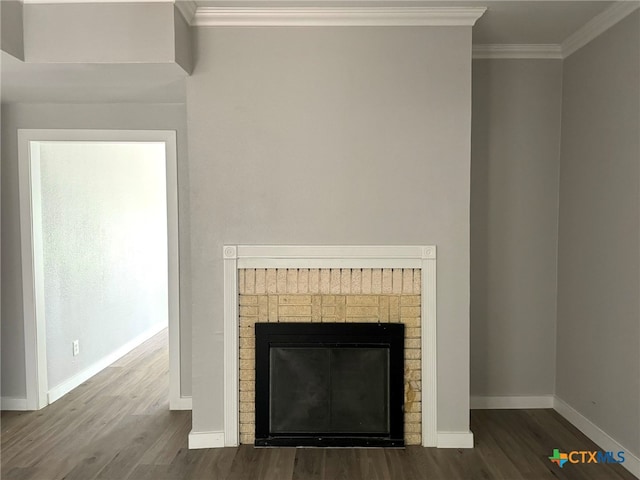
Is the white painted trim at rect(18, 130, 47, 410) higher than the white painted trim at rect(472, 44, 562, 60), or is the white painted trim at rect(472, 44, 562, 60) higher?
the white painted trim at rect(472, 44, 562, 60)

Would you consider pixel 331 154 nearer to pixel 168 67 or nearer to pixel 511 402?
pixel 168 67

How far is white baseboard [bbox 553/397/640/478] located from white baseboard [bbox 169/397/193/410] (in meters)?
2.54

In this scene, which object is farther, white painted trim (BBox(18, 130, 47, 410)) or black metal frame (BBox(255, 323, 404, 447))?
white painted trim (BBox(18, 130, 47, 410))

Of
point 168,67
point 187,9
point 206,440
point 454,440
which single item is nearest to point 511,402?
point 454,440

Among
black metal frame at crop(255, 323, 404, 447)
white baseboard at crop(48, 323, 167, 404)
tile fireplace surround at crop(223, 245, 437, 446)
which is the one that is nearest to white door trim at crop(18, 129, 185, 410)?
white baseboard at crop(48, 323, 167, 404)

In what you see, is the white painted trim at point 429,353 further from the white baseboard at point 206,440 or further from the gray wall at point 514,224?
the white baseboard at point 206,440

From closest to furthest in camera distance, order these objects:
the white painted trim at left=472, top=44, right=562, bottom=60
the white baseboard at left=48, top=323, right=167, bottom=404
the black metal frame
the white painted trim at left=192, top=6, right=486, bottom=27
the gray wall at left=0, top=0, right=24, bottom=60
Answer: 1. the gray wall at left=0, top=0, right=24, bottom=60
2. the white painted trim at left=192, top=6, right=486, bottom=27
3. the black metal frame
4. the white painted trim at left=472, top=44, right=562, bottom=60
5. the white baseboard at left=48, top=323, right=167, bottom=404

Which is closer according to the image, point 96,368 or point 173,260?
point 173,260

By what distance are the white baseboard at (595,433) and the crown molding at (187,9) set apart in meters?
3.31

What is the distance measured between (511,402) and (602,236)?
1.35 m

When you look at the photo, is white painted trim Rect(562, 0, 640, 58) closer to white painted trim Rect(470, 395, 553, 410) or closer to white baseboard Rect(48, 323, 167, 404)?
white painted trim Rect(470, 395, 553, 410)

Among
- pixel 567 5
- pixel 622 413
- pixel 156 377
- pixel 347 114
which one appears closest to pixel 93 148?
pixel 156 377

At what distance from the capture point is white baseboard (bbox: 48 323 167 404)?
3966mm

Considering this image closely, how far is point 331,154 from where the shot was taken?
3.05 m
